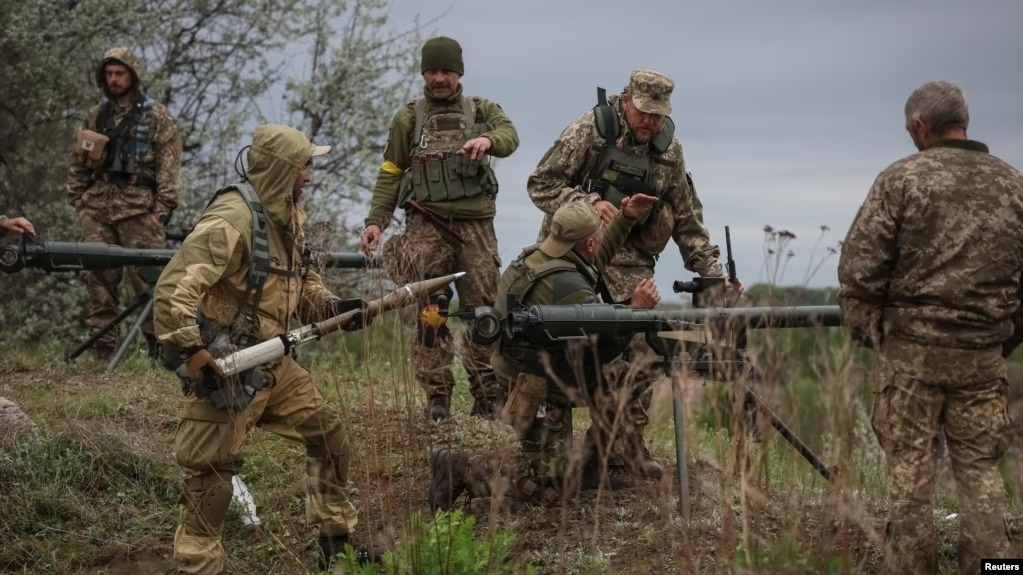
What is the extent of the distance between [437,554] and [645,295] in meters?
1.87

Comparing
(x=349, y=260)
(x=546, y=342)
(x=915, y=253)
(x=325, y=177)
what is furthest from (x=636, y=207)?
(x=325, y=177)

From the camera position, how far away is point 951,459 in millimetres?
4652

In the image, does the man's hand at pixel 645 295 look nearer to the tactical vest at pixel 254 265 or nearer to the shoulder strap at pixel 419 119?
the tactical vest at pixel 254 265

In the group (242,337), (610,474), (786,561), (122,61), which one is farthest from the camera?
(122,61)

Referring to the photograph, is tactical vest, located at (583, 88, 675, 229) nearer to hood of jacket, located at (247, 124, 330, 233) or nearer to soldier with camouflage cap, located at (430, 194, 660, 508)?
soldier with camouflage cap, located at (430, 194, 660, 508)

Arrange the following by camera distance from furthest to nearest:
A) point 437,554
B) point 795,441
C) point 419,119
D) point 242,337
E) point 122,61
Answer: point 122,61 → point 419,119 → point 242,337 → point 795,441 → point 437,554

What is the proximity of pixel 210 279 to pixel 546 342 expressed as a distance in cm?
155

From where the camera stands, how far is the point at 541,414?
5883mm

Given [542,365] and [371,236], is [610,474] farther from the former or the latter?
[371,236]

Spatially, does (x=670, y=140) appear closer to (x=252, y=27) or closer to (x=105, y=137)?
(x=105, y=137)

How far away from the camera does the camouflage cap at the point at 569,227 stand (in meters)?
5.59

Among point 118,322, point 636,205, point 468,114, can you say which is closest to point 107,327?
point 118,322

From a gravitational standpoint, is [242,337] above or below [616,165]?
below

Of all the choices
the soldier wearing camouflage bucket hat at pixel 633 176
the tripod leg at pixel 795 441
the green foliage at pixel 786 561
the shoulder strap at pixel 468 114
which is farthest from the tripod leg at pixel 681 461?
the shoulder strap at pixel 468 114
